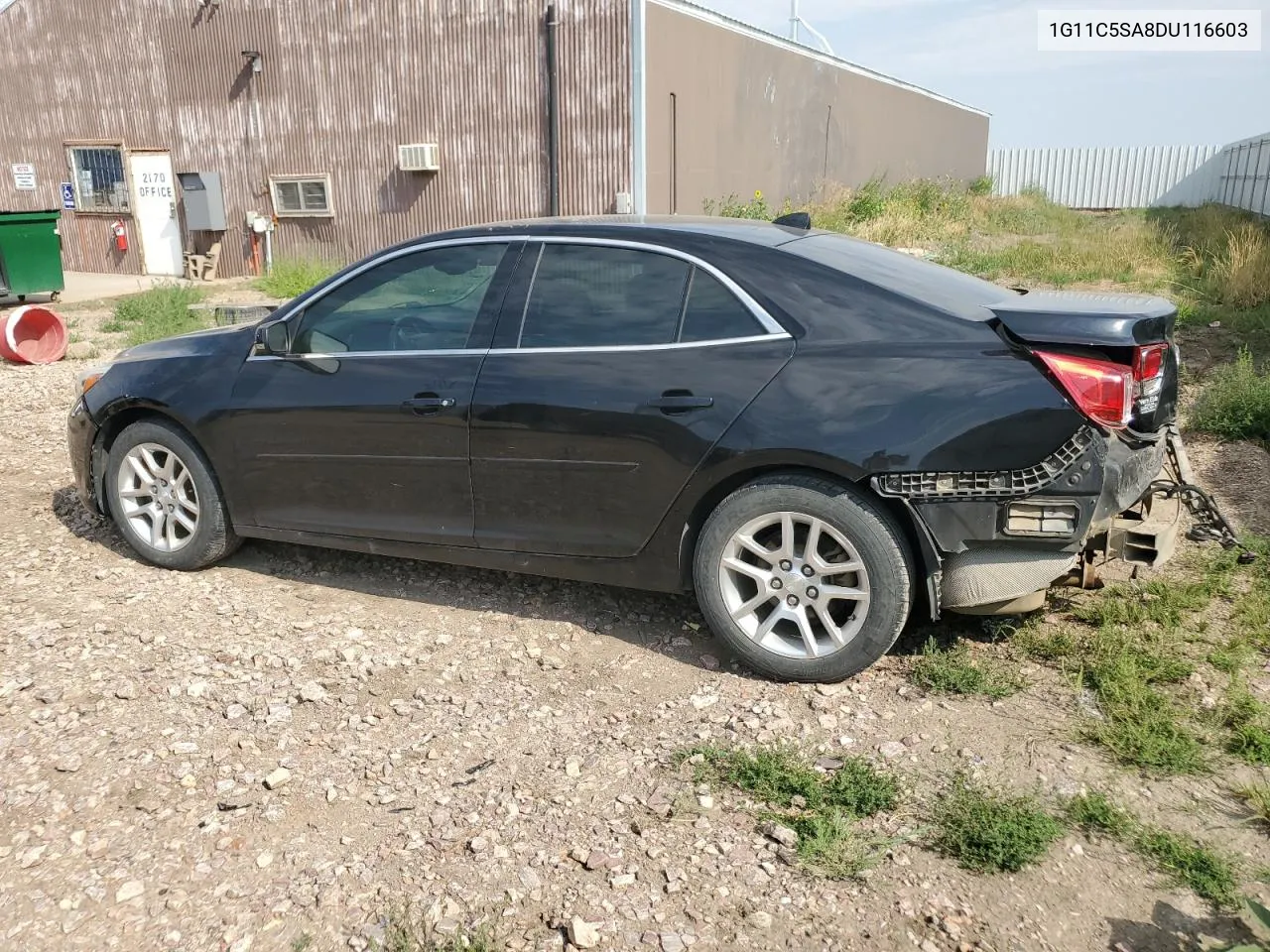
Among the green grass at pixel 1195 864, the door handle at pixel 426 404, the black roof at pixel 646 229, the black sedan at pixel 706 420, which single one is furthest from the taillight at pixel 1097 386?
the door handle at pixel 426 404

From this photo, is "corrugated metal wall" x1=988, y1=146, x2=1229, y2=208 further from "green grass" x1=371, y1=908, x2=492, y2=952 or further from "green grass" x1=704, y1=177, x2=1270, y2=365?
"green grass" x1=371, y1=908, x2=492, y2=952

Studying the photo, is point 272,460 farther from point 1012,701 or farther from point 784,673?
point 1012,701

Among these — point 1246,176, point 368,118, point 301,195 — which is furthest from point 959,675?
point 1246,176

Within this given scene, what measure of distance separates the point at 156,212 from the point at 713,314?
61.7ft

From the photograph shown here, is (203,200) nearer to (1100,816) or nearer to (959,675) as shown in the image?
(959,675)

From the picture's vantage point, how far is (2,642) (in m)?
4.21

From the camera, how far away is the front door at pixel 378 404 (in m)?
4.20

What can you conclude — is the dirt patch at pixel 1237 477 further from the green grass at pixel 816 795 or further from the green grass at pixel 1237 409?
the green grass at pixel 816 795

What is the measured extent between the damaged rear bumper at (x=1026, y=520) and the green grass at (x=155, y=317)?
1009cm

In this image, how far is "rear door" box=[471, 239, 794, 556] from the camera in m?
3.74

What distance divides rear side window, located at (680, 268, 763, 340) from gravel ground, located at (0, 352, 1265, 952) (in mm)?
1253

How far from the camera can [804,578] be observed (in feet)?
12.0

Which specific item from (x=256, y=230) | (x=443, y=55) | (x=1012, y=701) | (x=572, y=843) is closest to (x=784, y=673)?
(x=1012, y=701)

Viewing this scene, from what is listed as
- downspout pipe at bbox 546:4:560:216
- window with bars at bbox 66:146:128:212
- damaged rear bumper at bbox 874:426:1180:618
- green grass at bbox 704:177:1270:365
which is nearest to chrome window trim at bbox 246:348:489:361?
damaged rear bumper at bbox 874:426:1180:618
